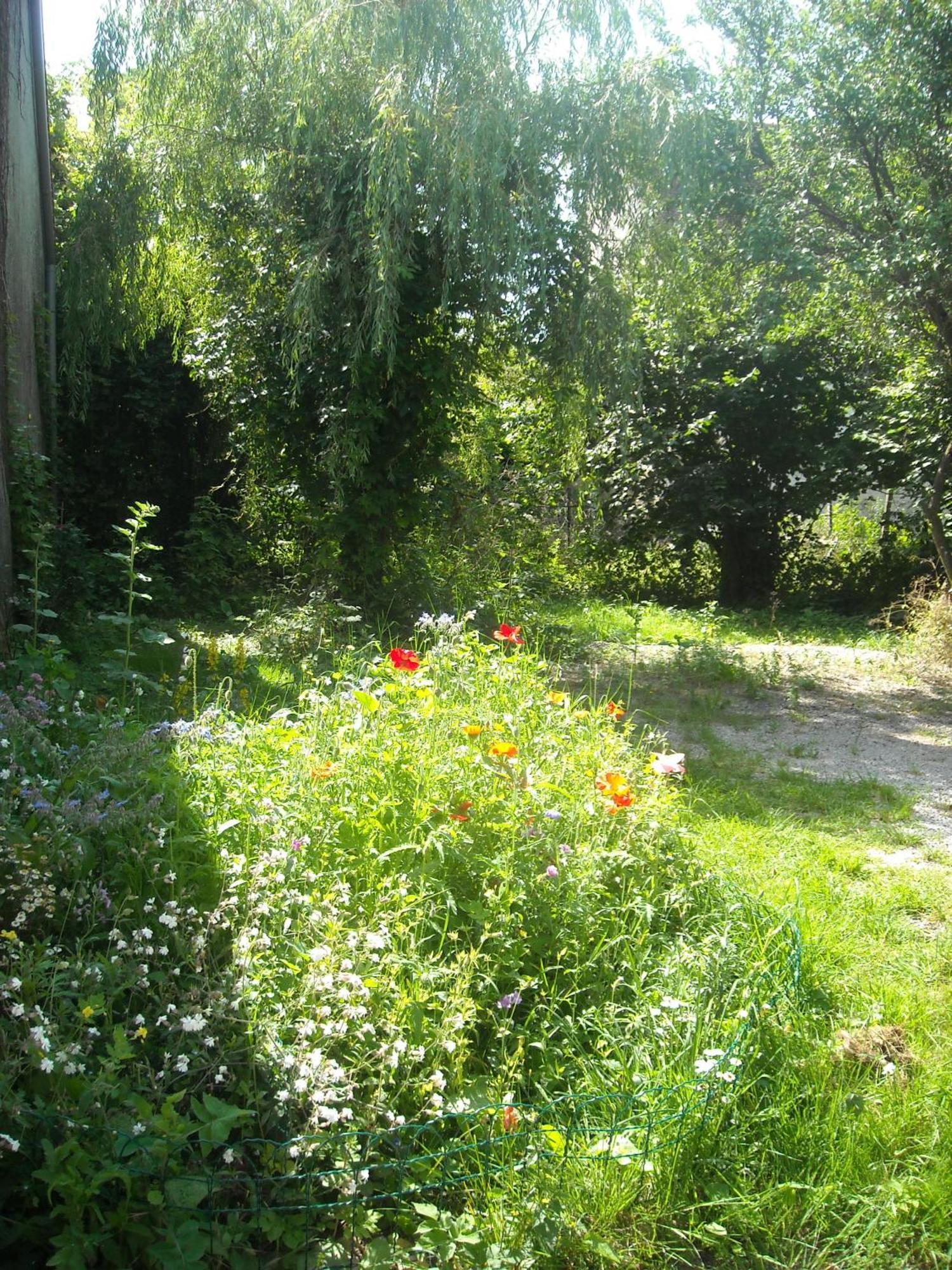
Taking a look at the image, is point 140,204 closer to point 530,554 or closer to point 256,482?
point 256,482

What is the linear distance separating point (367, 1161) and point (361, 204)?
606 centimetres

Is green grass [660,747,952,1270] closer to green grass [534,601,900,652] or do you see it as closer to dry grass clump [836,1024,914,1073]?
dry grass clump [836,1024,914,1073]

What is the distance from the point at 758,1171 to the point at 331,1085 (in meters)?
0.90

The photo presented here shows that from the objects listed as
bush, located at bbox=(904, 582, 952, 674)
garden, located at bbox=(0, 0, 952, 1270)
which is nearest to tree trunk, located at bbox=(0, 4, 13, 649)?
garden, located at bbox=(0, 0, 952, 1270)

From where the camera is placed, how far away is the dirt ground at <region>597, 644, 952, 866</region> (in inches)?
202

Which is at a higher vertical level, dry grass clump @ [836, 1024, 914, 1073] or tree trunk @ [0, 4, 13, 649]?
tree trunk @ [0, 4, 13, 649]

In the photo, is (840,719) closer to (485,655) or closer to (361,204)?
(485,655)

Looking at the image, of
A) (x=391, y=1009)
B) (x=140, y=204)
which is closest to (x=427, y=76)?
(x=140, y=204)

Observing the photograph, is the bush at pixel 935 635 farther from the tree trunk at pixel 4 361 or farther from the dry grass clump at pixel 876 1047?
the tree trunk at pixel 4 361

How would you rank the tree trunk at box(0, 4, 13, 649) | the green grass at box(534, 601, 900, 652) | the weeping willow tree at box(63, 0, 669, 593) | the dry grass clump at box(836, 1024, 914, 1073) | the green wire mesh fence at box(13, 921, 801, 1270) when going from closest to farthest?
1. the green wire mesh fence at box(13, 921, 801, 1270)
2. the dry grass clump at box(836, 1024, 914, 1073)
3. the tree trunk at box(0, 4, 13, 649)
4. the weeping willow tree at box(63, 0, 669, 593)
5. the green grass at box(534, 601, 900, 652)

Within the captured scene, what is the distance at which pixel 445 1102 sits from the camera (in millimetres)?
2178

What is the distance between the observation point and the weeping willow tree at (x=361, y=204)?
629 centimetres

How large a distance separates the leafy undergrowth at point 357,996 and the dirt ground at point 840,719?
1.70m

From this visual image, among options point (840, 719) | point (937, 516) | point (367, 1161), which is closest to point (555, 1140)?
point (367, 1161)
